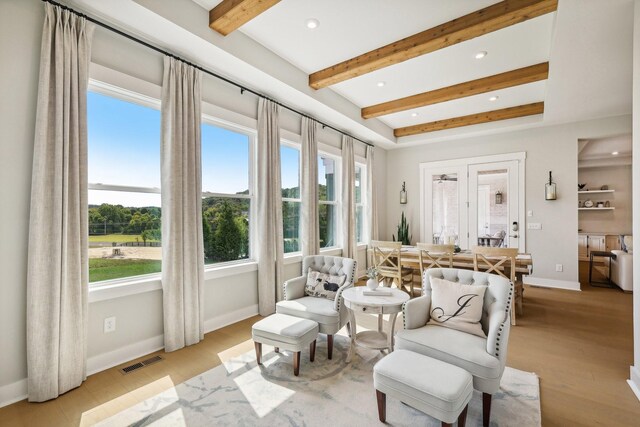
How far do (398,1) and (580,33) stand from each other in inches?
61.7

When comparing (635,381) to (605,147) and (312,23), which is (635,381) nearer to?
(312,23)

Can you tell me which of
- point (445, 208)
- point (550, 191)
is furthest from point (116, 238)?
point (550, 191)

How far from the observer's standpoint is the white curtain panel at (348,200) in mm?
5469

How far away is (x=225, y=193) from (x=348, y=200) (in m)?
2.47

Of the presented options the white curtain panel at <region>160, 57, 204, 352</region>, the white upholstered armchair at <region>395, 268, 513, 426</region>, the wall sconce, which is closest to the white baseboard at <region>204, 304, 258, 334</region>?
the white curtain panel at <region>160, 57, 204, 352</region>

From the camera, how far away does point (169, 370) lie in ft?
8.26

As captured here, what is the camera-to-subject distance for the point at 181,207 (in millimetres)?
2898

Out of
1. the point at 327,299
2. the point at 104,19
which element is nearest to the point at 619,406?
the point at 327,299

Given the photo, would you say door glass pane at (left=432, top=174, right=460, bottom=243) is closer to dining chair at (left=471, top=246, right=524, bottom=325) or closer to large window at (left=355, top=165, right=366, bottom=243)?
large window at (left=355, top=165, right=366, bottom=243)

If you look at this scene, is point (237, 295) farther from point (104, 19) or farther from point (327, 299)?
point (104, 19)

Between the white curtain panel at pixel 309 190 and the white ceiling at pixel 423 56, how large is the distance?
379 mm

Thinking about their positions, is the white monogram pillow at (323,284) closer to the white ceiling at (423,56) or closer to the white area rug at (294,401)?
the white area rug at (294,401)

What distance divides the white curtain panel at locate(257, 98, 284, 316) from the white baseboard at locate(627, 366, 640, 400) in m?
3.37

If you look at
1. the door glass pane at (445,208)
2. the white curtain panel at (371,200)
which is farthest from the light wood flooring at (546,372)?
the white curtain panel at (371,200)
